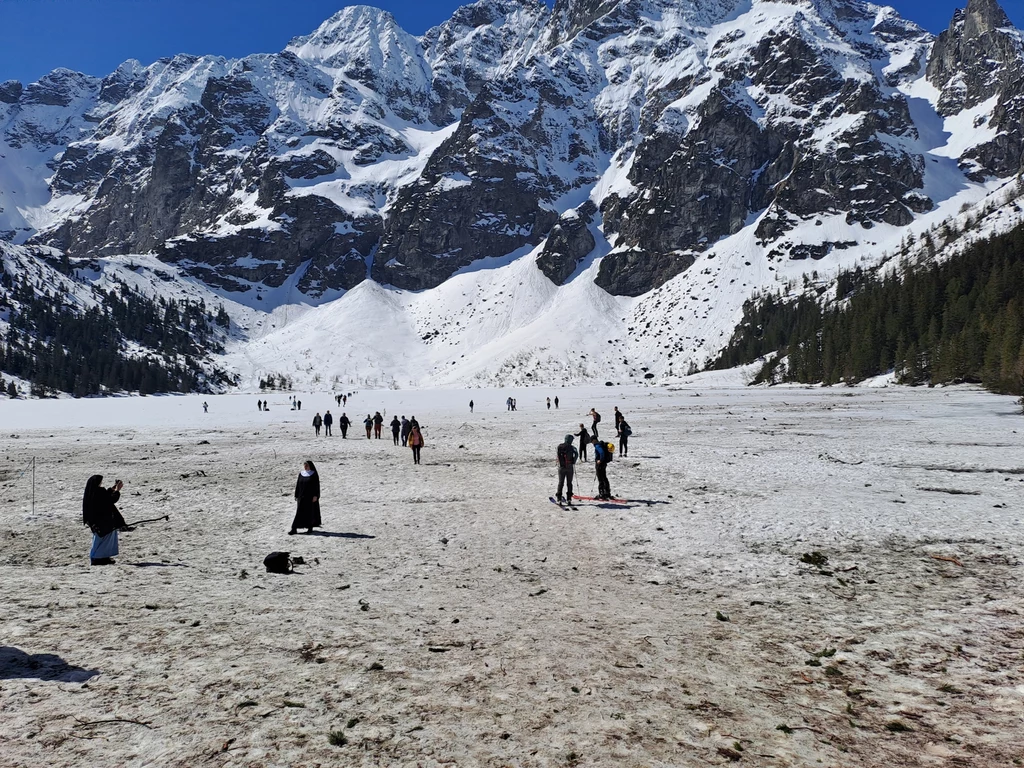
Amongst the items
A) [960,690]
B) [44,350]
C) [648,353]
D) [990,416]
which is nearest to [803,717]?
[960,690]

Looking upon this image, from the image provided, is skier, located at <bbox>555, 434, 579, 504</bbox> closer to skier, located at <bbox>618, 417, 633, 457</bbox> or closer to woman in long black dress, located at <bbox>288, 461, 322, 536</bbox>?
woman in long black dress, located at <bbox>288, 461, 322, 536</bbox>

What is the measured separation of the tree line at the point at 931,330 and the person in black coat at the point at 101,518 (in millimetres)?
64105

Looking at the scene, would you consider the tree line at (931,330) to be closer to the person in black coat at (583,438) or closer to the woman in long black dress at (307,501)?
the person in black coat at (583,438)

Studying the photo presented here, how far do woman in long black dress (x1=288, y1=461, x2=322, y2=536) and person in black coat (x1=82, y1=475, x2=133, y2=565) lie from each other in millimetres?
3743

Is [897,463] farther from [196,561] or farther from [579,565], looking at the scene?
[196,561]

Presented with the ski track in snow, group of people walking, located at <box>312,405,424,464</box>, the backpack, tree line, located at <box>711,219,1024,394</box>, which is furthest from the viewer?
tree line, located at <box>711,219,1024,394</box>

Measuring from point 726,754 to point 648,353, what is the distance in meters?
198

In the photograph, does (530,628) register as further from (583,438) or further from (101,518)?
(583,438)

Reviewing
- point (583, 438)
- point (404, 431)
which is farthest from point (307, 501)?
point (404, 431)

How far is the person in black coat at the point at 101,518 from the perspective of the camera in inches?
457

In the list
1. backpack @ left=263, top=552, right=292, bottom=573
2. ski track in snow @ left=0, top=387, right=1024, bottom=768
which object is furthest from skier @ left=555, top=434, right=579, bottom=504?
backpack @ left=263, top=552, right=292, bottom=573

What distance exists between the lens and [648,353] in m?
198

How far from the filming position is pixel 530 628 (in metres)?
8.38

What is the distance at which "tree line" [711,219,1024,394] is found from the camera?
68812 mm
